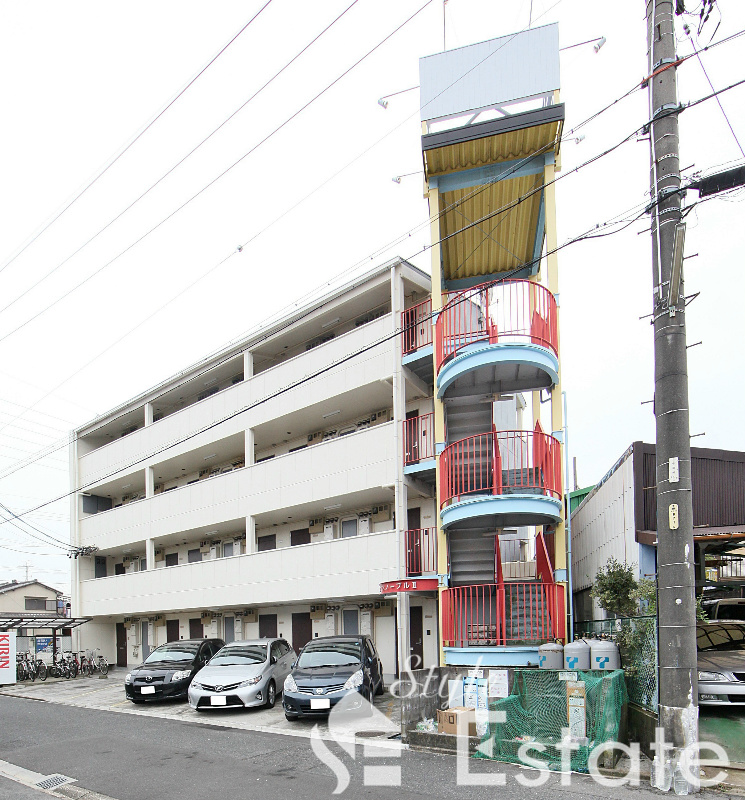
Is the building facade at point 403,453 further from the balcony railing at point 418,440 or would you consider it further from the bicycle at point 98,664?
the bicycle at point 98,664

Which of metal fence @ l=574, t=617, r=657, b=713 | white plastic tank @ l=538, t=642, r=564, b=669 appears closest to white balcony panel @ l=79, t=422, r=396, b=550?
white plastic tank @ l=538, t=642, r=564, b=669

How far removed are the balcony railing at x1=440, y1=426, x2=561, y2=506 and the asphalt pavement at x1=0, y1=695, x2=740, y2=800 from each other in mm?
4703

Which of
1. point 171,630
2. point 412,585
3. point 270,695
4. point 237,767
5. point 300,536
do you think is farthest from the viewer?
point 171,630

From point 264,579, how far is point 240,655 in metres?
5.05

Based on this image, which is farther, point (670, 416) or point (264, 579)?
point (264, 579)

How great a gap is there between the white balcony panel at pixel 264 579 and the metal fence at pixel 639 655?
7609 mm

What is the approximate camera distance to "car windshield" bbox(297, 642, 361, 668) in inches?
539

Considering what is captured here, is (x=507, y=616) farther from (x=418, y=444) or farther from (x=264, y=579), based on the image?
(x=264, y=579)

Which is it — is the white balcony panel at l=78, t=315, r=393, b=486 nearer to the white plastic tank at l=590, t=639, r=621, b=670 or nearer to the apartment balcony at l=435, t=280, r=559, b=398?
the apartment balcony at l=435, t=280, r=559, b=398

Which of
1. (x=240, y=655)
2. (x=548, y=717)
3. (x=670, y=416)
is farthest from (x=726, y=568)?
(x=240, y=655)

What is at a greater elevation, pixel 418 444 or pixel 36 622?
pixel 418 444

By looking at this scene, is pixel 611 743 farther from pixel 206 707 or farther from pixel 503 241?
pixel 503 241

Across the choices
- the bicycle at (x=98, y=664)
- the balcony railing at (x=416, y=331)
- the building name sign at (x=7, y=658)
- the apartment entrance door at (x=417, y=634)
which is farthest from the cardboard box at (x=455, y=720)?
the bicycle at (x=98, y=664)

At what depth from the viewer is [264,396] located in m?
22.0
